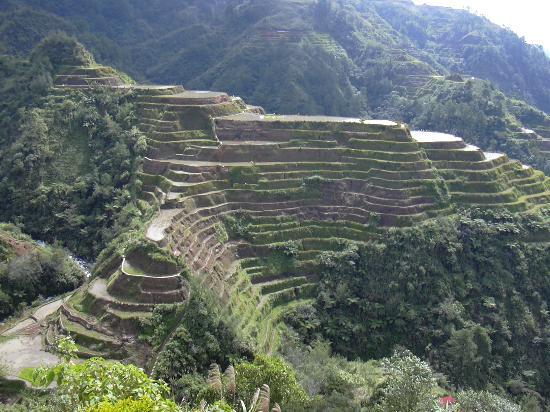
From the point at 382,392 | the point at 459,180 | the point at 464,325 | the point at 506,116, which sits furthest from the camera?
the point at 506,116

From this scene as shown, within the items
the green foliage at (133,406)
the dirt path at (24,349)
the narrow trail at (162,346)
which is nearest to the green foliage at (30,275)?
the dirt path at (24,349)

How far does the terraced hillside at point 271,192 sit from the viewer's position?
103 feet

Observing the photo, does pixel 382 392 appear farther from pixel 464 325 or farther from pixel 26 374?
pixel 26 374

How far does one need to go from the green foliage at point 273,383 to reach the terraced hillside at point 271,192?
644 centimetres

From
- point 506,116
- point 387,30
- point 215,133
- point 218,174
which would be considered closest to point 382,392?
point 218,174

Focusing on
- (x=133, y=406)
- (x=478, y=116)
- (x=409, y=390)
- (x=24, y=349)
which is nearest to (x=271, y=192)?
(x=24, y=349)

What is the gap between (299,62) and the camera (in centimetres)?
8450

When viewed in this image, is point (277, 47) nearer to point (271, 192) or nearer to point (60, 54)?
point (60, 54)

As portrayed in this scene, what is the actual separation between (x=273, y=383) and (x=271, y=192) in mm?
19705

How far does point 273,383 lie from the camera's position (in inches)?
874

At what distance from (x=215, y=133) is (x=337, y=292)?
16.9m

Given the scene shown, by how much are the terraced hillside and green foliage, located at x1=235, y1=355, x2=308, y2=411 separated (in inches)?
254

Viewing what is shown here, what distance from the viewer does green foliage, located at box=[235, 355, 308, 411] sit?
71.2ft

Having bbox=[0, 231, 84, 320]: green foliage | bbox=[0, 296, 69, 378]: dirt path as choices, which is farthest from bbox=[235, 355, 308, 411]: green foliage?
bbox=[0, 231, 84, 320]: green foliage
